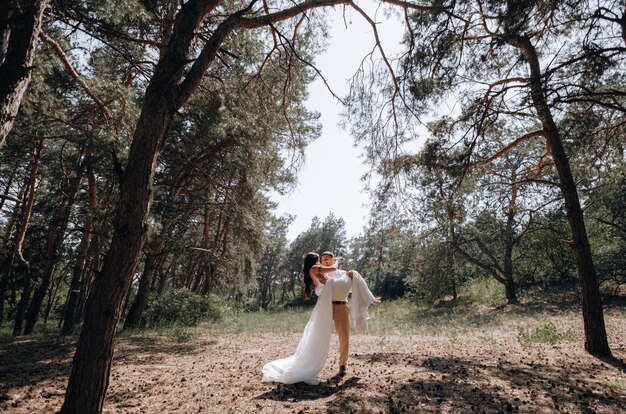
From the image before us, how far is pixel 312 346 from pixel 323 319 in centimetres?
45

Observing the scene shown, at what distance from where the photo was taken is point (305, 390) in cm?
498

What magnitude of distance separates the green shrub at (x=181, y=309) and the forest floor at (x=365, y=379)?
7145mm

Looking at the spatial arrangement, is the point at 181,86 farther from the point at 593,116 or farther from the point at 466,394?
the point at 593,116

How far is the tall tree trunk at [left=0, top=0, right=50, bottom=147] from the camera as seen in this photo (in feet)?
11.3

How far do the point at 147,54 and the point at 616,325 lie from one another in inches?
604

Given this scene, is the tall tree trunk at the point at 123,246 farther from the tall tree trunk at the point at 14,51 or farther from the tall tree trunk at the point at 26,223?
the tall tree trunk at the point at 26,223

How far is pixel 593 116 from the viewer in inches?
268

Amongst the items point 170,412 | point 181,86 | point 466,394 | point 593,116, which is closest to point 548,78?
point 593,116

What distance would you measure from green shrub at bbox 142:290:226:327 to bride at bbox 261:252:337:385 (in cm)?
1195

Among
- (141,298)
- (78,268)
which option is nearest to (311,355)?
(78,268)

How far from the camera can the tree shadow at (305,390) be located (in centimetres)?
Answer: 465

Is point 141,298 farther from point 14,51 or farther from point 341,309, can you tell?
point 14,51

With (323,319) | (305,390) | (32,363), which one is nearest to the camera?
(305,390)

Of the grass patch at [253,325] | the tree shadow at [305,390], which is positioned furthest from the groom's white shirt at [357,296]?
the grass patch at [253,325]
